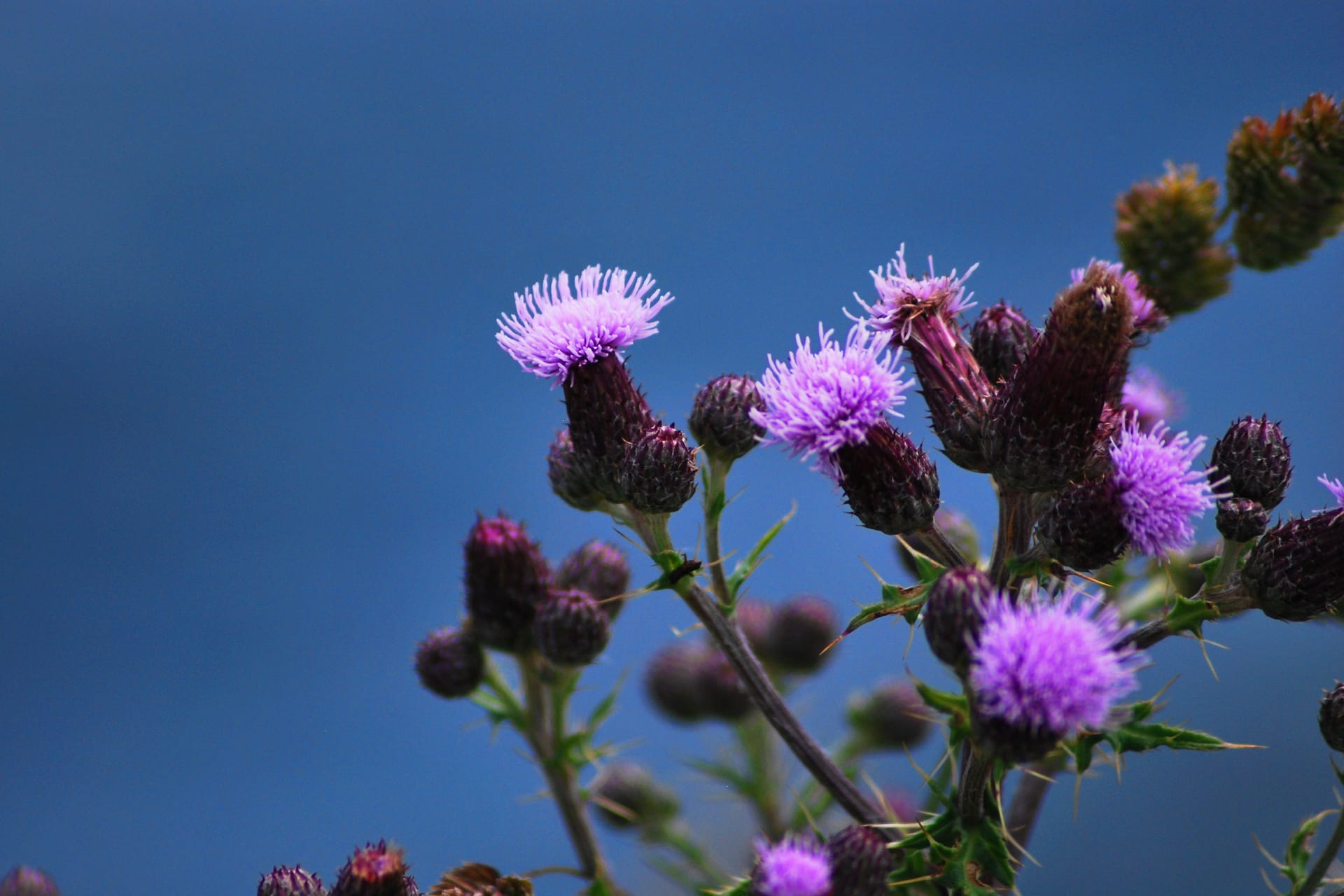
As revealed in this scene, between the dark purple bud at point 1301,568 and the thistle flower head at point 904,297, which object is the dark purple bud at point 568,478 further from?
the dark purple bud at point 1301,568

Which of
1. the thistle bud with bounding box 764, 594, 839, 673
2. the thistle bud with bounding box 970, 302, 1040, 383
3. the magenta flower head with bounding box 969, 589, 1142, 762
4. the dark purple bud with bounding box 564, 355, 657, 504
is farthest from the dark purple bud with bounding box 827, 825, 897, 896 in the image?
the thistle bud with bounding box 764, 594, 839, 673

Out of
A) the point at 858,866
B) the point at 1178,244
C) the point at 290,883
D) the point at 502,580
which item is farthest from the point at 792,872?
the point at 1178,244

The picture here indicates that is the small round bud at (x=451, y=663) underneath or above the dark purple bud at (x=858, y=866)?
above

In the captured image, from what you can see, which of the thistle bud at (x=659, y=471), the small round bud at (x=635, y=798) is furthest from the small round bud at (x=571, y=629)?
the small round bud at (x=635, y=798)

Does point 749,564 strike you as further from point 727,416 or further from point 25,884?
point 25,884

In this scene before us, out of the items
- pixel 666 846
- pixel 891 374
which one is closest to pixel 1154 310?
pixel 891 374

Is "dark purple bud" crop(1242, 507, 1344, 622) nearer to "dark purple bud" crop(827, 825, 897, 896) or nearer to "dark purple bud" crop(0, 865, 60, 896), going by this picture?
"dark purple bud" crop(827, 825, 897, 896)
